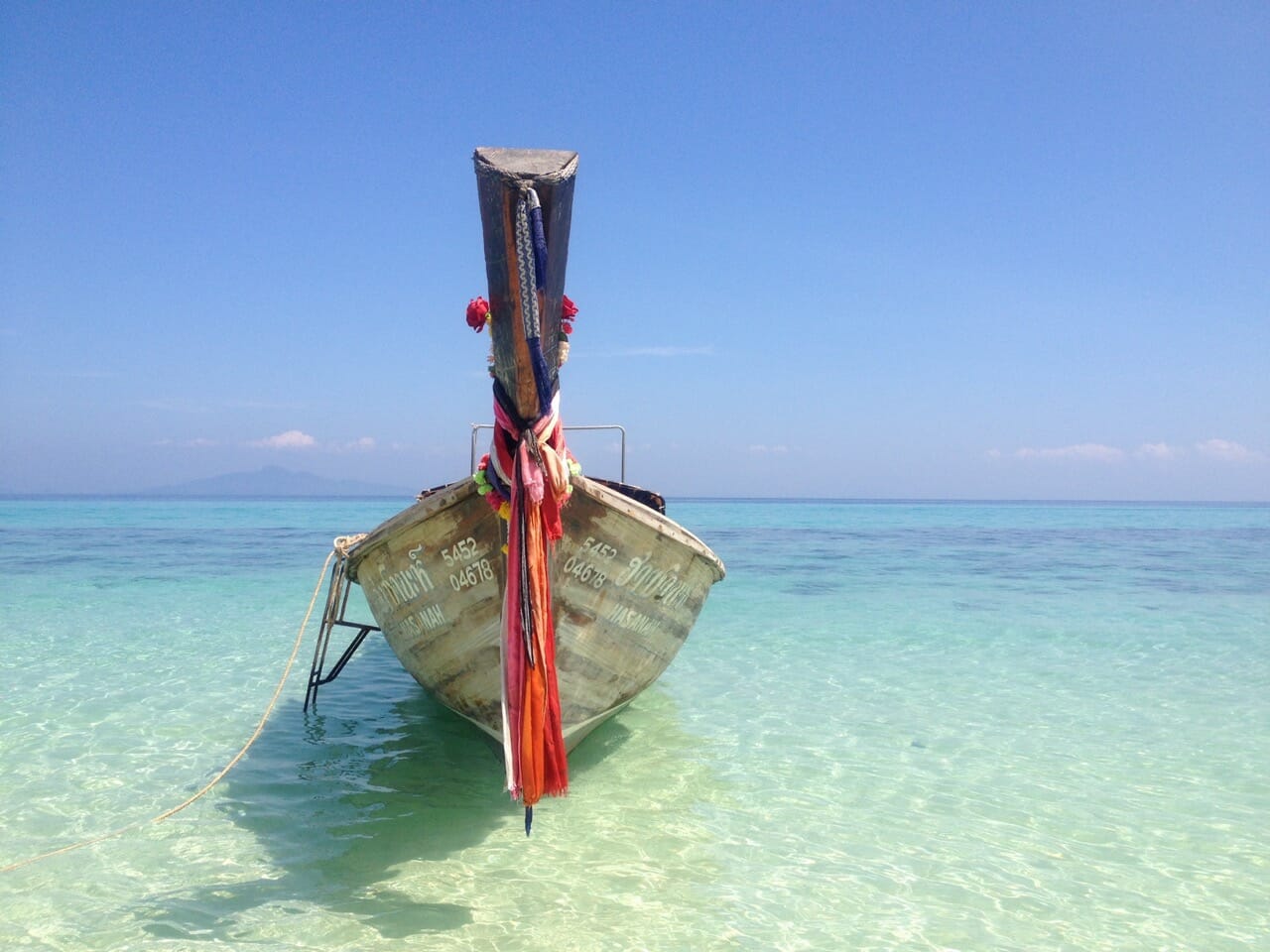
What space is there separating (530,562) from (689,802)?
217 centimetres

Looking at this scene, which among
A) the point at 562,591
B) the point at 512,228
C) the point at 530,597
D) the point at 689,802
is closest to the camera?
the point at 512,228

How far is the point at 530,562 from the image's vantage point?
4.48 meters

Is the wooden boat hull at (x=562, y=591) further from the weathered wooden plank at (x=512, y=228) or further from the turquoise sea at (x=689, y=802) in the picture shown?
the weathered wooden plank at (x=512, y=228)

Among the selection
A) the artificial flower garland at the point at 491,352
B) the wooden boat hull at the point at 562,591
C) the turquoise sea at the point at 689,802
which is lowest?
the turquoise sea at the point at 689,802

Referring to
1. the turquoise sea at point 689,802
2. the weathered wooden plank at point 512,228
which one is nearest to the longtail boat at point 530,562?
the weathered wooden plank at point 512,228

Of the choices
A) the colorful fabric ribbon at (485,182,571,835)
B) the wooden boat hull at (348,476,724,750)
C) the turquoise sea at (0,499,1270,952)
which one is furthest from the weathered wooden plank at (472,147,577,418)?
the turquoise sea at (0,499,1270,952)

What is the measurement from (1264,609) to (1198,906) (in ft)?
39.9

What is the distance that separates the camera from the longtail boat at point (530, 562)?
3.65m

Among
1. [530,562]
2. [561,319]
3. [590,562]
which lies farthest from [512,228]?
[590,562]

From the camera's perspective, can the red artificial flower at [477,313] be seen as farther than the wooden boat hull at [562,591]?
No

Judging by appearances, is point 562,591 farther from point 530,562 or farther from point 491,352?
point 491,352

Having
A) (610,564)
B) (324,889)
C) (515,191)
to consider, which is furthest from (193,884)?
(515,191)

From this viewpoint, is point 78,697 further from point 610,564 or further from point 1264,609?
point 1264,609

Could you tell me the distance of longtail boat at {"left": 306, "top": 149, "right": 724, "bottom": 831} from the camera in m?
3.65
